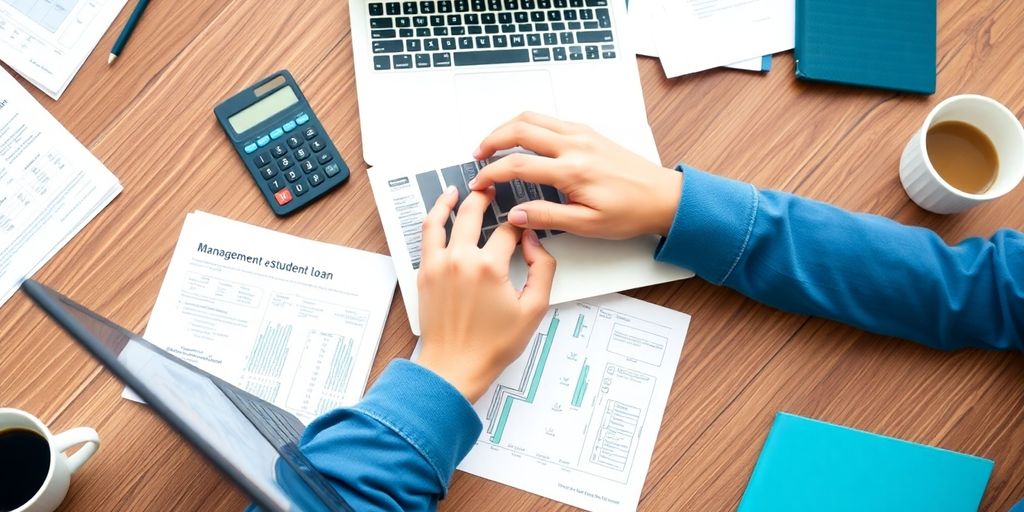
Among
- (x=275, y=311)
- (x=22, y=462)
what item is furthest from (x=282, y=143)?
(x=22, y=462)

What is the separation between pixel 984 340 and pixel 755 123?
1.07 ft

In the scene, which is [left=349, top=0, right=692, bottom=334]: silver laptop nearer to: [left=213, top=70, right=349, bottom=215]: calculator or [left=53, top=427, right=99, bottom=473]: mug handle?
[left=213, top=70, right=349, bottom=215]: calculator

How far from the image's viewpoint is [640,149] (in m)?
0.84

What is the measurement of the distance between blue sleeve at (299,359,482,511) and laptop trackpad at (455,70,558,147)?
269mm

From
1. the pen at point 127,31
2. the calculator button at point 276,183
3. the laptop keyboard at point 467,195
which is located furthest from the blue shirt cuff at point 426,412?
the pen at point 127,31

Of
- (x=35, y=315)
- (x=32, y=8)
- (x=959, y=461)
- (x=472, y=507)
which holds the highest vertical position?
(x=32, y=8)

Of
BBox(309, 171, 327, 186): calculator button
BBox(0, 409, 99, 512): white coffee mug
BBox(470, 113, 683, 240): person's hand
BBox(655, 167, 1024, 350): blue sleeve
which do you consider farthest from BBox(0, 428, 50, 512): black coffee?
BBox(655, 167, 1024, 350): blue sleeve

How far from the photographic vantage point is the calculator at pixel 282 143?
0.82 m

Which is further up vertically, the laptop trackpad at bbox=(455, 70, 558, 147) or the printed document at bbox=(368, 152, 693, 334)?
the laptop trackpad at bbox=(455, 70, 558, 147)

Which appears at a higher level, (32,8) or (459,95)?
(32,8)

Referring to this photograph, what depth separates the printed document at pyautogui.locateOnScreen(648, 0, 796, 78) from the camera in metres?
0.87

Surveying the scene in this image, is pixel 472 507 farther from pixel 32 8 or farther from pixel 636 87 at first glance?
pixel 32 8

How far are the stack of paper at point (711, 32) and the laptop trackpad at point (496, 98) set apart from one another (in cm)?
12

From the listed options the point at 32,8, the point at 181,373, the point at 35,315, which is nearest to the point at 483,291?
the point at 181,373
